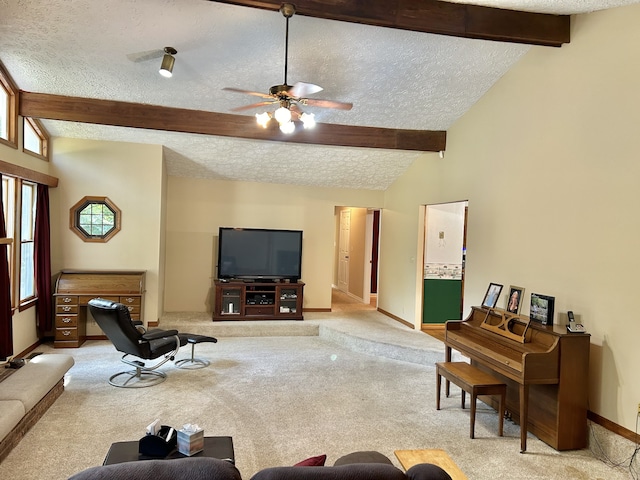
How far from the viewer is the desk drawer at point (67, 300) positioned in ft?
18.1

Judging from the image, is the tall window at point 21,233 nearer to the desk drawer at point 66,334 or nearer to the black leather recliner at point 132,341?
the desk drawer at point 66,334

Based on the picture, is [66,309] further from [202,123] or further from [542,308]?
[542,308]

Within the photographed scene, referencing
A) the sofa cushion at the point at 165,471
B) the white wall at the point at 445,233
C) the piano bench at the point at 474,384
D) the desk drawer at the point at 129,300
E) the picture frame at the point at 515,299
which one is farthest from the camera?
the white wall at the point at 445,233

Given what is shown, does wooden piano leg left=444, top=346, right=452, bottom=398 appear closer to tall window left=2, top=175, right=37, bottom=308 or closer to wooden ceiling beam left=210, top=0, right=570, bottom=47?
wooden ceiling beam left=210, top=0, right=570, bottom=47

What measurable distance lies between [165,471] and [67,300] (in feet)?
16.4

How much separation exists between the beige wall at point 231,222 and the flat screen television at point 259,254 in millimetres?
466

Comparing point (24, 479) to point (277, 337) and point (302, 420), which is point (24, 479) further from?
point (277, 337)

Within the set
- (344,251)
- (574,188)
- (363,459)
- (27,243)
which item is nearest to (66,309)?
(27,243)

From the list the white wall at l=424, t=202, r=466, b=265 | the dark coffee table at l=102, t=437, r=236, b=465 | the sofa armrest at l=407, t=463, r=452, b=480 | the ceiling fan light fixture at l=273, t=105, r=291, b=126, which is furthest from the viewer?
the white wall at l=424, t=202, r=466, b=265

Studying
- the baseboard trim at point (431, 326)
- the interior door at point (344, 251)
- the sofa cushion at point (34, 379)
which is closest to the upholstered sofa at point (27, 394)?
the sofa cushion at point (34, 379)

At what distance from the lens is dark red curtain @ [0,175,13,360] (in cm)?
436

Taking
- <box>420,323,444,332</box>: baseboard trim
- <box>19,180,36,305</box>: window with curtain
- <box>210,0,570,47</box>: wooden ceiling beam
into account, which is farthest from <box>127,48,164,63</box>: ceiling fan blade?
<box>420,323,444,332</box>: baseboard trim

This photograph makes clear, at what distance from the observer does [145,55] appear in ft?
13.4

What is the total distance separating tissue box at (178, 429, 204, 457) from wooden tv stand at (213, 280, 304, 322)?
4.35m
